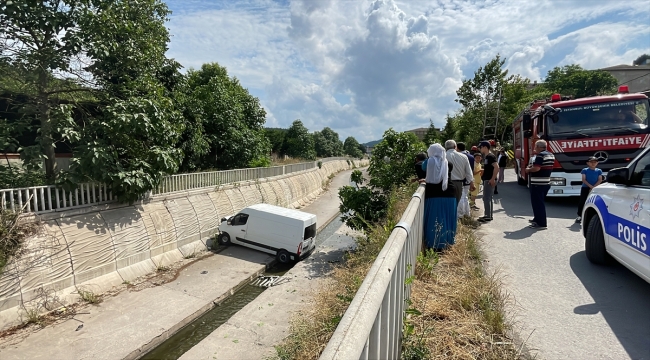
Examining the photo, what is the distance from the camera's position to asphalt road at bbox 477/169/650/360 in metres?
2.82

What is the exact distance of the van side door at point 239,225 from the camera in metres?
15.5

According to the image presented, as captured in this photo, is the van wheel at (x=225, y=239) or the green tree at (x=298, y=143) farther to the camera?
the green tree at (x=298, y=143)

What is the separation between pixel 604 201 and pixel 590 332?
80.6 inches

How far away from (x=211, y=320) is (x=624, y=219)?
10.2 m

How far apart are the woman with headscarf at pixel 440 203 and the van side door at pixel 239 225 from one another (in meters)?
11.8

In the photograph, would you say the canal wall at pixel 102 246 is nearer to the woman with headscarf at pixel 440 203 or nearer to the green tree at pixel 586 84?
the woman with headscarf at pixel 440 203

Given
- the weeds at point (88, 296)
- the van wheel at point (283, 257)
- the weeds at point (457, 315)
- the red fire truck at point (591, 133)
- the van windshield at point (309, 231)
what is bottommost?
the van wheel at point (283, 257)

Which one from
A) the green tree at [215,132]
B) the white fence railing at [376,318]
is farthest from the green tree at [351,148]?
the white fence railing at [376,318]

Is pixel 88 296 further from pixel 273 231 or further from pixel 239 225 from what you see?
pixel 273 231

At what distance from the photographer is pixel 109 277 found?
10703 mm

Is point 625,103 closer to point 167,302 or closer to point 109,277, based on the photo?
point 167,302

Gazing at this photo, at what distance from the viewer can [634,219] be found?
3426 mm

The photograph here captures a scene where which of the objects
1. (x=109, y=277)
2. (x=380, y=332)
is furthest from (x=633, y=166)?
(x=109, y=277)

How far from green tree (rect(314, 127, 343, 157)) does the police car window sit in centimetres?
6956
